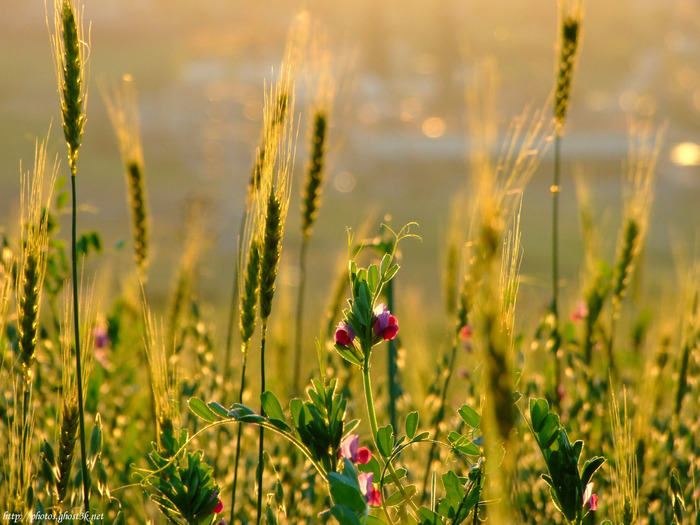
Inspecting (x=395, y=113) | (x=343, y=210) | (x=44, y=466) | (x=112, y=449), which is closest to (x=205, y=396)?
(x=112, y=449)

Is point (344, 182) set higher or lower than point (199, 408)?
lower

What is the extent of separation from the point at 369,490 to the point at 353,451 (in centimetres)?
5

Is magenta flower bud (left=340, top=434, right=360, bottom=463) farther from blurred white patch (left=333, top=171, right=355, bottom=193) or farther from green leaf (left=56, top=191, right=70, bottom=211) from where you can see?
blurred white patch (left=333, top=171, right=355, bottom=193)

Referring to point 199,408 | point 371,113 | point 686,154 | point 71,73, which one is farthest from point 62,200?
point 686,154

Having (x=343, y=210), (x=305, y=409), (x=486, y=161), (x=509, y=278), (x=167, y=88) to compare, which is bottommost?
(x=343, y=210)

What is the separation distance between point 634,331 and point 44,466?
1.61 meters

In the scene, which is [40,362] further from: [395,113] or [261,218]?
[395,113]

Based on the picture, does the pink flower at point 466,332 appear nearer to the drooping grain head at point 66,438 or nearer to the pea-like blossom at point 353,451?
the pea-like blossom at point 353,451

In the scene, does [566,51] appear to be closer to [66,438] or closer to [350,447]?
[350,447]

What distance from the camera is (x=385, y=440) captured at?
79 cm

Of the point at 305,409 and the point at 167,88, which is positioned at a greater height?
the point at 167,88

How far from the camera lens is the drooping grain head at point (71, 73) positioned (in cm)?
92

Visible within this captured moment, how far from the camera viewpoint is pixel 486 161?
0.72 meters

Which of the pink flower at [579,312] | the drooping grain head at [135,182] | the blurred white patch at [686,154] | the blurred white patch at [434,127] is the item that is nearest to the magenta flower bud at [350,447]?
the drooping grain head at [135,182]
